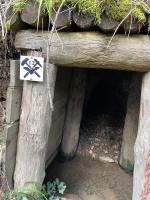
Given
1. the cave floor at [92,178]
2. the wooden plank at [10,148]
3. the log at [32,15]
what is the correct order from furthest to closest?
1. the cave floor at [92,178]
2. the wooden plank at [10,148]
3. the log at [32,15]

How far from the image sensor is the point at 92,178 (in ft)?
10.4

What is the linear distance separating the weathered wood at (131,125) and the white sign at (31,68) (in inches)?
56.9

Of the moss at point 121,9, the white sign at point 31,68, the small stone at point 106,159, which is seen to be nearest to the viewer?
the moss at point 121,9

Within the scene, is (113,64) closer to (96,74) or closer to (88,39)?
(88,39)

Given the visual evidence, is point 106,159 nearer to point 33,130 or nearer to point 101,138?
point 101,138

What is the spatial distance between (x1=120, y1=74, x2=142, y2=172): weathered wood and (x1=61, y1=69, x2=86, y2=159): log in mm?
521

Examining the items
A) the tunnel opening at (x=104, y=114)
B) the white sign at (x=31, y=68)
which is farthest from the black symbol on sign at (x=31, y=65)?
the tunnel opening at (x=104, y=114)

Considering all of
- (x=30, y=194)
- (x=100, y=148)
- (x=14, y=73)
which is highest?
(x=14, y=73)

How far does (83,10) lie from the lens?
5.98ft

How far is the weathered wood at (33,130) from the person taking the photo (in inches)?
85.4

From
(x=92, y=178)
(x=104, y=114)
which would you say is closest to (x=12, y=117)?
(x=92, y=178)

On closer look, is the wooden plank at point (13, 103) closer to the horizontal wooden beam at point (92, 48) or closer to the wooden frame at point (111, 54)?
the wooden frame at point (111, 54)

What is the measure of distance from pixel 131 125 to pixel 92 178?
2.29ft

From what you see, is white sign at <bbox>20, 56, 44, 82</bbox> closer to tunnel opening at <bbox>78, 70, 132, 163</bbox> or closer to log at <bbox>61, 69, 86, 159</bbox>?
log at <bbox>61, 69, 86, 159</bbox>
